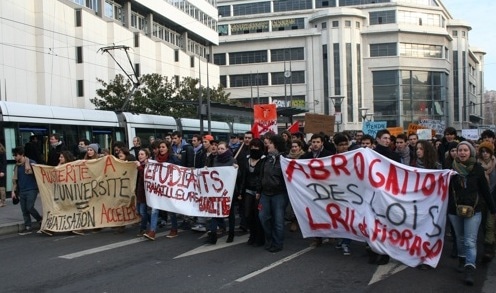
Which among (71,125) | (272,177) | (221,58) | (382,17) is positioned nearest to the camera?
(272,177)

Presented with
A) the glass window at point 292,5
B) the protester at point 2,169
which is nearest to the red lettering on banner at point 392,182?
the protester at point 2,169

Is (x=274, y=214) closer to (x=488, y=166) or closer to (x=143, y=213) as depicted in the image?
(x=143, y=213)

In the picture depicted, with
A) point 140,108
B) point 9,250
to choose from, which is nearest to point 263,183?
point 9,250

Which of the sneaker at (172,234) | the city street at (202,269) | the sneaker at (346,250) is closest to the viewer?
the city street at (202,269)

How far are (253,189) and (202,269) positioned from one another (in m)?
1.92

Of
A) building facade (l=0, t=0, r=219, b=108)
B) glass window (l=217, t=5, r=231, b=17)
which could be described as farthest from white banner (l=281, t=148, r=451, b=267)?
glass window (l=217, t=5, r=231, b=17)

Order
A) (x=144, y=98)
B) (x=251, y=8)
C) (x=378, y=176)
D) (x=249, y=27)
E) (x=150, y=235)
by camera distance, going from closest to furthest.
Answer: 1. (x=378, y=176)
2. (x=150, y=235)
3. (x=144, y=98)
4. (x=249, y=27)
5. (x=251, y=8)

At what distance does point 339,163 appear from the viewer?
24.6ft

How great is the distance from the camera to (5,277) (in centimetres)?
664

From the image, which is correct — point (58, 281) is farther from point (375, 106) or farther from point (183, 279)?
point (375, 106)

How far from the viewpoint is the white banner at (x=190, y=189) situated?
8656 mm

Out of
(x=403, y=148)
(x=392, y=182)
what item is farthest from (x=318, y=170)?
(x=403, y=148)

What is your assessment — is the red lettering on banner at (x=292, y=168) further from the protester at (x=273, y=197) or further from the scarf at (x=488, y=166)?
the scarf at (x=488, y=166)

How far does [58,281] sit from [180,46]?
55.3 m
